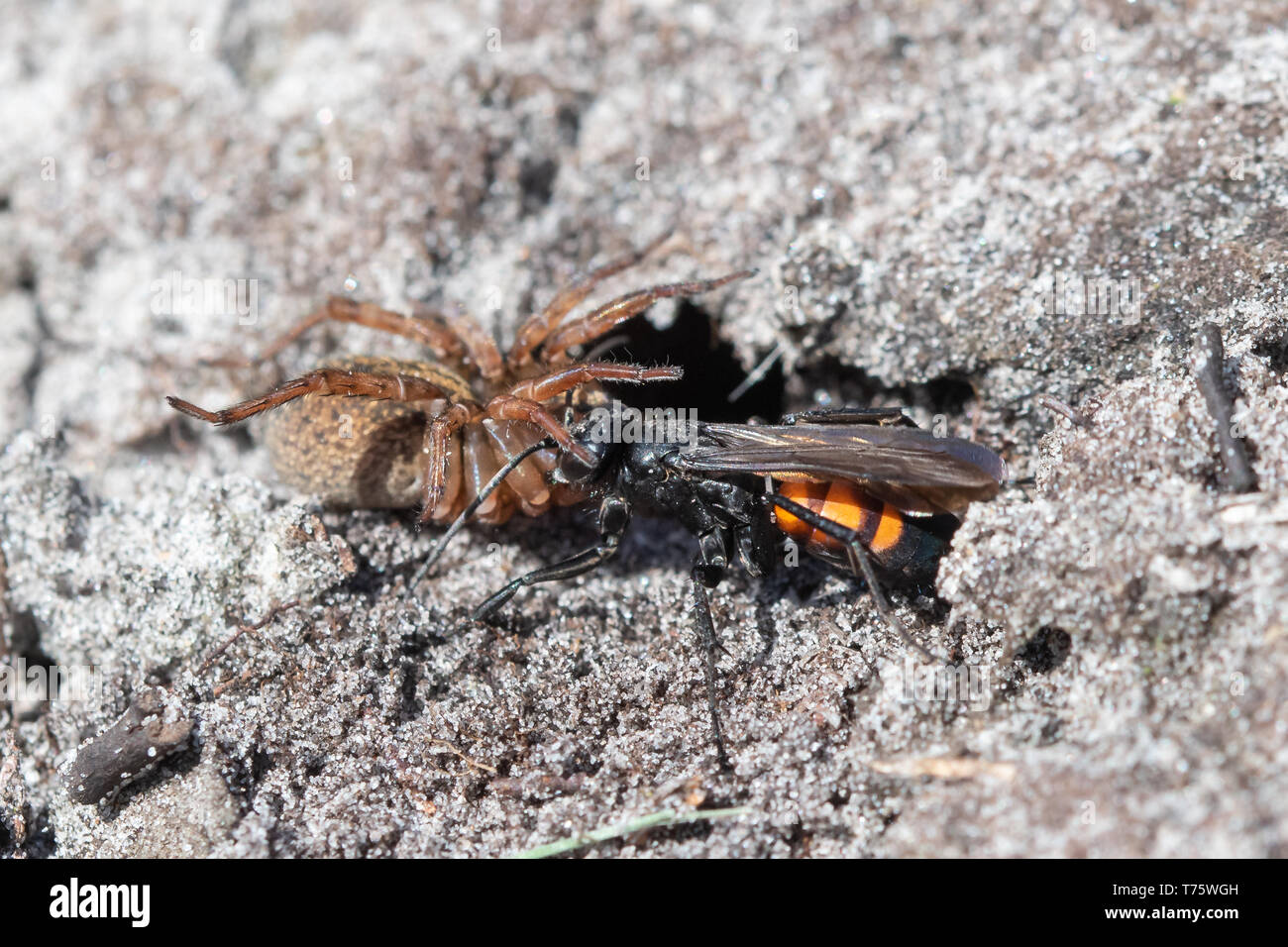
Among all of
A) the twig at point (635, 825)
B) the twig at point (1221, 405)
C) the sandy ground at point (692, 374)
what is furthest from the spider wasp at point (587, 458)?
the twig at point (1221, 405)

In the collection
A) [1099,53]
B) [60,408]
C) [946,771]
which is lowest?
[946,771]

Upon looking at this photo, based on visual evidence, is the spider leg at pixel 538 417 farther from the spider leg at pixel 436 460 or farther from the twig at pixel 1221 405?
the twig at pixel 1221 405

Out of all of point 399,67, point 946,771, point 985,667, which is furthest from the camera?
point 399,67

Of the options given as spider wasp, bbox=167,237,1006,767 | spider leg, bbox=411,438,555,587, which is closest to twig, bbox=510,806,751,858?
spider wasp, bbox=167,237,1006,767

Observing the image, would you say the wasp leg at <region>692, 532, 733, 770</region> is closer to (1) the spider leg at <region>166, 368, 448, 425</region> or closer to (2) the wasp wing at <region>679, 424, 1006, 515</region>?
(2) the wasp wing at <region>679, 424, 1006, 515</region>

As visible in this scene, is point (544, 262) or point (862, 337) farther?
point (544, 262)
